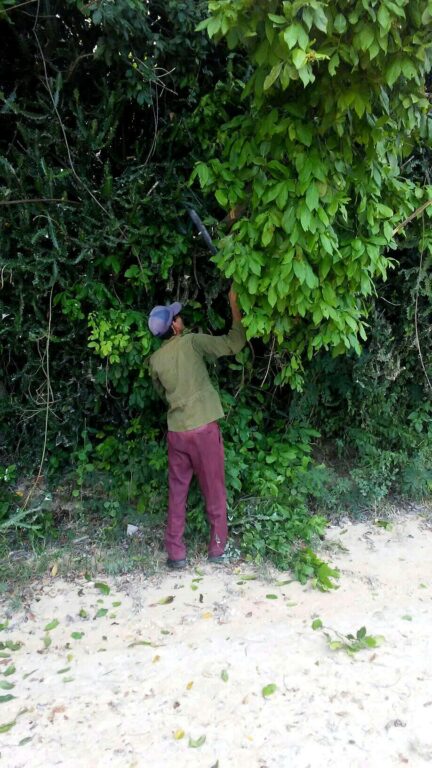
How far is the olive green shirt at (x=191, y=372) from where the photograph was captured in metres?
3.62

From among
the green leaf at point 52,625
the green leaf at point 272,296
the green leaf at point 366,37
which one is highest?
the green leaf at point 366,37

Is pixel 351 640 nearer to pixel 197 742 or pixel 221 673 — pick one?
pixel 221 673

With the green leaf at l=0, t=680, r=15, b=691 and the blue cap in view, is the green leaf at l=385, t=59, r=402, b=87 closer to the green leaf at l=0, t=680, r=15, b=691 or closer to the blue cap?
the blue cap

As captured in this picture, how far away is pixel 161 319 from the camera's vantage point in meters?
3.69

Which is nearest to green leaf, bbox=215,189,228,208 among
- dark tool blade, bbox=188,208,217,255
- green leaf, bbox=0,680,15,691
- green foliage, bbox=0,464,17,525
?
dark tool blade, bbox=188,208,217,255

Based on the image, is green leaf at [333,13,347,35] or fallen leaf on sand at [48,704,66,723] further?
fallen leaf on sand at [48,704,66,723]

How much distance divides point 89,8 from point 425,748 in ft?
13.1

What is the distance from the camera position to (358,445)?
4824mm

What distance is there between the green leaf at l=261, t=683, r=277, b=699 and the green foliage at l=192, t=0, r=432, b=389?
190cm

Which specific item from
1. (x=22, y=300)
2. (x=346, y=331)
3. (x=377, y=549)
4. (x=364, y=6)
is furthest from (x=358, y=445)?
(x=364, y=6)

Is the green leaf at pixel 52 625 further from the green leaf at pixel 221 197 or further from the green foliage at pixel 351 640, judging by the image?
the green leaf at pixel 221 197

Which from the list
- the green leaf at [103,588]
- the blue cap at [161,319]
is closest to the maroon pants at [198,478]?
the green leaf at [103,588]

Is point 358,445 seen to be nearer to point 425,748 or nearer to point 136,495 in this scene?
point 136,495

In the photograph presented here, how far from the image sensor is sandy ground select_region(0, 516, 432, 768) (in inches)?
94.5
